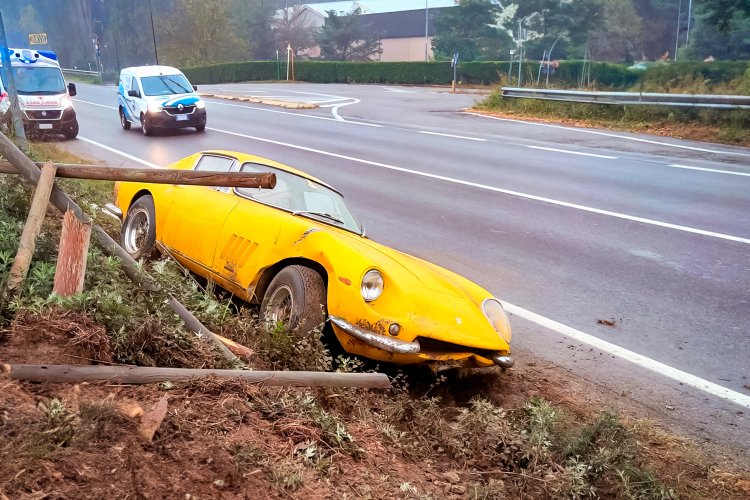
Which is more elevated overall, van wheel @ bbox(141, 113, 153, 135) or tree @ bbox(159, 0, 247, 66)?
tree @ bbox(159, 0, 247, 66)

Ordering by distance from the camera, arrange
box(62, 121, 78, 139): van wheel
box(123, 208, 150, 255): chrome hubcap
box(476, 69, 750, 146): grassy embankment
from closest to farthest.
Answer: box(123, 208, 150, 255): chrome hubcap < box(62, 121, 78, 139): van wheel < box(476, 69, 750, 146): grassy embankment

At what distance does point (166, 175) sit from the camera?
456cm

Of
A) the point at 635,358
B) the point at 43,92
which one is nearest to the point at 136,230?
the point at 635,358

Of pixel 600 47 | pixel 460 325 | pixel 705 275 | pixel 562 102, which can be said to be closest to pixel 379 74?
pixel 600 47

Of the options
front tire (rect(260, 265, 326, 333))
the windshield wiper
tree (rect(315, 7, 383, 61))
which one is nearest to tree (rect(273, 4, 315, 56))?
tree (rect(315, 7, 383, 61))

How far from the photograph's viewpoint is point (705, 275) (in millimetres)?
7891

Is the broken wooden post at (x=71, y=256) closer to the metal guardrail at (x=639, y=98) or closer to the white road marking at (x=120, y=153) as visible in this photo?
the white road marking at (x=120, y=153)

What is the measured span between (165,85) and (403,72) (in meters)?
25.2

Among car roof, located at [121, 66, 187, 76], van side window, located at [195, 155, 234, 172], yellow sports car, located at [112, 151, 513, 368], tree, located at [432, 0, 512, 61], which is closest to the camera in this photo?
yellow sports car, located at [112, 151, 513, 368]

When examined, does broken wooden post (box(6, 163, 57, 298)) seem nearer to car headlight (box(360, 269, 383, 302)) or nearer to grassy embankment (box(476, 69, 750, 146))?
car headlight (box(360, 269, 383, 302))

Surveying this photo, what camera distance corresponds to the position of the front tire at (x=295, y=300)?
4.97 m

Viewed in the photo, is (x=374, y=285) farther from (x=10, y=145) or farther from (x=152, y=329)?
(x=10, y=145)

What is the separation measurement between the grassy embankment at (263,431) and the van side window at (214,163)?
1.85 metres

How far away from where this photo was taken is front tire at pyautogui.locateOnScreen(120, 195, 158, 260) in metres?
6.93
